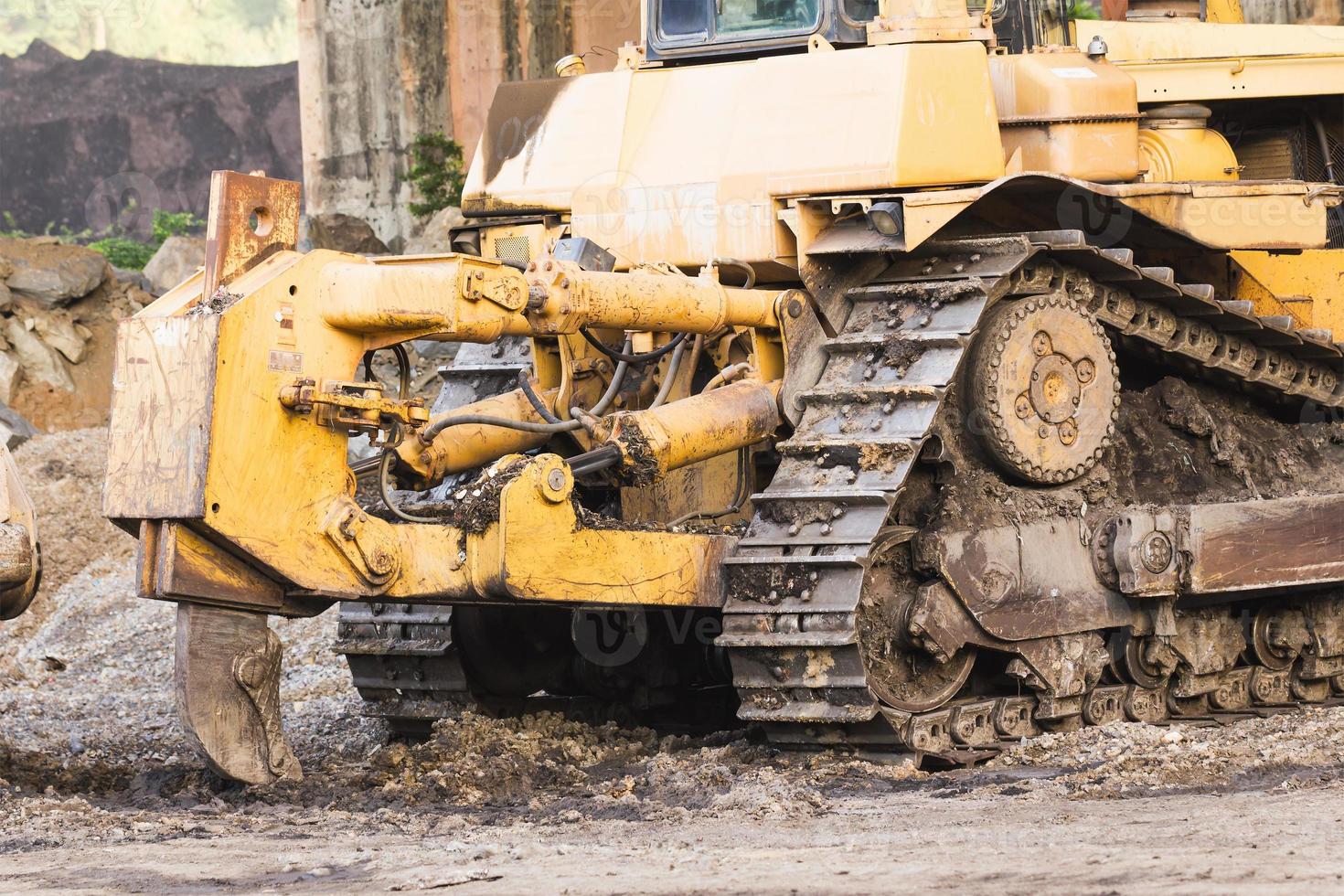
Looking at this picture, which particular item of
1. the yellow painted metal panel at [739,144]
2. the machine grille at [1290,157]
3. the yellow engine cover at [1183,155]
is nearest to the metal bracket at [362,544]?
the yellow painted metal panel at [739,144]

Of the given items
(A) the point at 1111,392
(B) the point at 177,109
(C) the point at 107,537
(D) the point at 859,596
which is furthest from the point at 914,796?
(B) the point at 177,109

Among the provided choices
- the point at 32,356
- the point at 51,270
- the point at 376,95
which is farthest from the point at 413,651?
the point at 376,95

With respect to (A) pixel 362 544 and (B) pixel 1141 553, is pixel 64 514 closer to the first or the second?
(A) pixel 362 544

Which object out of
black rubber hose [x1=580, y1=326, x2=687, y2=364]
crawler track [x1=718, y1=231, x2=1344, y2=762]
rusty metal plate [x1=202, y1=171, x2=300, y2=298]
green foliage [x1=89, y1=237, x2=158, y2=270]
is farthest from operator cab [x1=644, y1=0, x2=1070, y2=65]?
green foliage [x1=89, y1=237, x2=158, y2=270]

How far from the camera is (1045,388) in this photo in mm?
7730

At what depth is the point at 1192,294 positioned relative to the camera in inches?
317

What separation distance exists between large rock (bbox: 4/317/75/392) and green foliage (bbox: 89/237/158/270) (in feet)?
10.7

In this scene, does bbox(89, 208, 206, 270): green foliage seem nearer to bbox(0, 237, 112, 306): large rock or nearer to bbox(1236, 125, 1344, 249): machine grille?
bbox(0, 237, 112, 306): large rock

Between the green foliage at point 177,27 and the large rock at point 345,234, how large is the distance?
10.8 metres

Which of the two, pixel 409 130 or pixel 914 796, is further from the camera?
pixel 409 130

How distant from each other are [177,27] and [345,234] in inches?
458

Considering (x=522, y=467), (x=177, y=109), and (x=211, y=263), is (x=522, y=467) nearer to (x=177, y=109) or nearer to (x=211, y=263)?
(x=211, y=263)

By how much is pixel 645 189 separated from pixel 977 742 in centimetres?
250

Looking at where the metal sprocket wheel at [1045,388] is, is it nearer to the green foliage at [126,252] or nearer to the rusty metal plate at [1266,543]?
the rusty metal plate at [1266,543]
